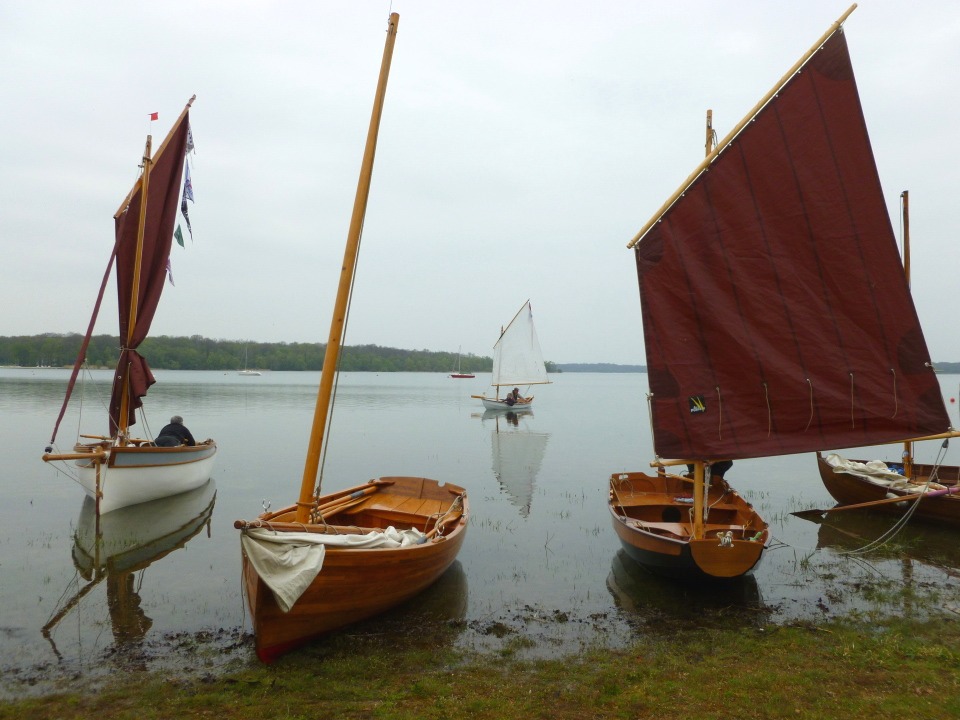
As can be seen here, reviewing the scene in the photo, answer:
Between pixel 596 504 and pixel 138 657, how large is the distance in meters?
12.6

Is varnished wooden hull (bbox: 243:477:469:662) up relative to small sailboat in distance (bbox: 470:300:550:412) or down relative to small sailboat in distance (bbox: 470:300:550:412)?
down

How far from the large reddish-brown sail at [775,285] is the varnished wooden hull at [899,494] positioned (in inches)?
225

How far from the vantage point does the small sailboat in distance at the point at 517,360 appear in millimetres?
55125

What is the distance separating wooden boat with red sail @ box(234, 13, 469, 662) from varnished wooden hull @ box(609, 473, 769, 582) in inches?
125

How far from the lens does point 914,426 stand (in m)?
9.90

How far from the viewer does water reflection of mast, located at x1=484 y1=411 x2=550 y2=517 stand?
19656mm

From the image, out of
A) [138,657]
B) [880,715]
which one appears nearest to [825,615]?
[880,715]

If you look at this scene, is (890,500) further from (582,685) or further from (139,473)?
(139,473)

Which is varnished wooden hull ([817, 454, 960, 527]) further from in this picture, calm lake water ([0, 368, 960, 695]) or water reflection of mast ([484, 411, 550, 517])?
water reflection of mast ([484, 411, 550, 517])

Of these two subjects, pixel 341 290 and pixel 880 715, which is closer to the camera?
pixel 880 715

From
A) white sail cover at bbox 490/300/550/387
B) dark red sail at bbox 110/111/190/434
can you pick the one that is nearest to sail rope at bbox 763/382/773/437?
dark red sail at bbox 110/111/190/434

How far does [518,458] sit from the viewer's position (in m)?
27.9

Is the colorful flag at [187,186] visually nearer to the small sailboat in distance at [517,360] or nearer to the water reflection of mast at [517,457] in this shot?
the water reflection of mast at [517,457]

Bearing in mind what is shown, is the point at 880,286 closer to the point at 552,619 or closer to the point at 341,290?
the point at 552,619
